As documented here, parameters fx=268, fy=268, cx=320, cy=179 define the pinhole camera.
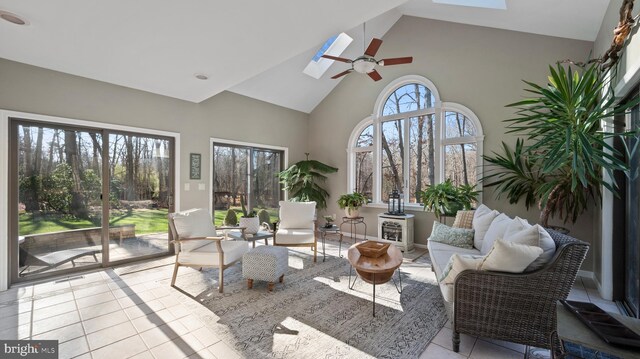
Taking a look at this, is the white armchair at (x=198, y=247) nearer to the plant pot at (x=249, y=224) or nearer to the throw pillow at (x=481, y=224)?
the plant pot at (x=249, y=224)

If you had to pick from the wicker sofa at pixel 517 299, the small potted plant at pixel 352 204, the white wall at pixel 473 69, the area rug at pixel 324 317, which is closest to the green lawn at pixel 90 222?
the area rug at pixel 324 317

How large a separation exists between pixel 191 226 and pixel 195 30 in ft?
7.30

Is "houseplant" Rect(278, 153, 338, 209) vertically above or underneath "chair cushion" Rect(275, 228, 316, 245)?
above

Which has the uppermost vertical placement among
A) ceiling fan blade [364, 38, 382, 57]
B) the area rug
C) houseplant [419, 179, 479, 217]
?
ceiling fan blade [364, 38, 382, 57]

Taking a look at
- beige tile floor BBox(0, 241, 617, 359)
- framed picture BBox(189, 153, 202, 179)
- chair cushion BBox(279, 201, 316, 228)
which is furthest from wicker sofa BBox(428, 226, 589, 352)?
framed picture BBox(189, 153, 202, 179)

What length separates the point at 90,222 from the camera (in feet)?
12.7

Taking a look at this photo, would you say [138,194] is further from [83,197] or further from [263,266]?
[263,266]

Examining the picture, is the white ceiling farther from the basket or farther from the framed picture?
the basket

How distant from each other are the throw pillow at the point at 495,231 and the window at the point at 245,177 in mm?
4143

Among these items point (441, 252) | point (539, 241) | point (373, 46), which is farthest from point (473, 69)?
point (539, 241)

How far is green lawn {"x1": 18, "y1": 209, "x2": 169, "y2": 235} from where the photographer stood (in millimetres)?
3420

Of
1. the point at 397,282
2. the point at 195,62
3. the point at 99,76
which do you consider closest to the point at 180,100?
the point at 99,76

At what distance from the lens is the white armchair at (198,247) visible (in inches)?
124

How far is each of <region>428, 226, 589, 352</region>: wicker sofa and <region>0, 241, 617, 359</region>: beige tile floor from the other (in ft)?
0.75
